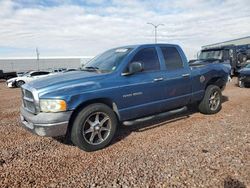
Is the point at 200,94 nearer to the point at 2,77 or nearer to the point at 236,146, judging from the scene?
the point at 236,146

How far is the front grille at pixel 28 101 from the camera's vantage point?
4.40m

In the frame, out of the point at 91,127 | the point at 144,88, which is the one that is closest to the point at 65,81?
the point at 91,127

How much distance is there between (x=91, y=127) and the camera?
4.54 m

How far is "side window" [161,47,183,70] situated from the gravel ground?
4.45 ft

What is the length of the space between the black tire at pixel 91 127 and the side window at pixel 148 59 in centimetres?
124

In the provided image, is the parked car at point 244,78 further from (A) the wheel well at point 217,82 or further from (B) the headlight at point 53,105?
(B) the headlight at point 53,105

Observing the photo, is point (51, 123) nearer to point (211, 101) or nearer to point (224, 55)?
point (211, 101)

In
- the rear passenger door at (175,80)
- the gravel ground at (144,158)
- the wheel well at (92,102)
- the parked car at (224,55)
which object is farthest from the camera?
the parked car at (224,55)

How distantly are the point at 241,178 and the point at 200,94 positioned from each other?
3.26 meters

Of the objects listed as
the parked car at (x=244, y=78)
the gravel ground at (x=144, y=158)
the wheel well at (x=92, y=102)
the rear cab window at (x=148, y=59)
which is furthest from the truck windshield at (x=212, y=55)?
the wheel well at (x=92, y=102)

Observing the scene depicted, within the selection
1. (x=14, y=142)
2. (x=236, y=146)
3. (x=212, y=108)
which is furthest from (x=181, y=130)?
(x=14, y=142)

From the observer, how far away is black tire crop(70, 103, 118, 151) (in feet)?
14.2

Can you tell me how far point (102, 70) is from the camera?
16.7 feet

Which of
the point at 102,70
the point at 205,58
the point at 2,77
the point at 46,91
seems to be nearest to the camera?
the point at 46,91
